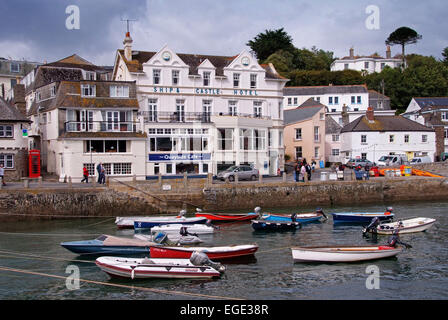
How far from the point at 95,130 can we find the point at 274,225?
72.3 ft

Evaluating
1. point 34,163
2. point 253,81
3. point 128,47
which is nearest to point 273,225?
point 34,163

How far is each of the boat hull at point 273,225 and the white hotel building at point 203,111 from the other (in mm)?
17274

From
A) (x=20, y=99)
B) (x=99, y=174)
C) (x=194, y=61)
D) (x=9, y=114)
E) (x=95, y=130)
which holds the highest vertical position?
(x=194, y=61)

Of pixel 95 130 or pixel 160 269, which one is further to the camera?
pixel 95 130

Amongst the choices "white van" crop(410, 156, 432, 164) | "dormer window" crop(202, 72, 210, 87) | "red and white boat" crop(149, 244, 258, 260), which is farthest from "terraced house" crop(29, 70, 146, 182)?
"white van" crop(410, 156, 432, 164)

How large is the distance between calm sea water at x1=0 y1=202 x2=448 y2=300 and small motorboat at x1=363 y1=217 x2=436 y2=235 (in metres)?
0.51

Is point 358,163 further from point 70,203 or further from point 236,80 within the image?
point 70,203

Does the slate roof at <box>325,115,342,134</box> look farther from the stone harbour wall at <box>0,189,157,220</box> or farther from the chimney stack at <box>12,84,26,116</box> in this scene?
the chimney stack at <box>12,84,26,116</box>

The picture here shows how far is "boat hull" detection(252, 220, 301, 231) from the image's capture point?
3073cm

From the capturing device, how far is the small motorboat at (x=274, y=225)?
1210 inches

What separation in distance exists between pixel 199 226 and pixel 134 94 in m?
21.5

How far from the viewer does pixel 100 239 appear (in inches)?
998

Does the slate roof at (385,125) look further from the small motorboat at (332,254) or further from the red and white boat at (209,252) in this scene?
the red and white boat at (209,252)

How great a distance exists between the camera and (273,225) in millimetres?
Result: 30875
